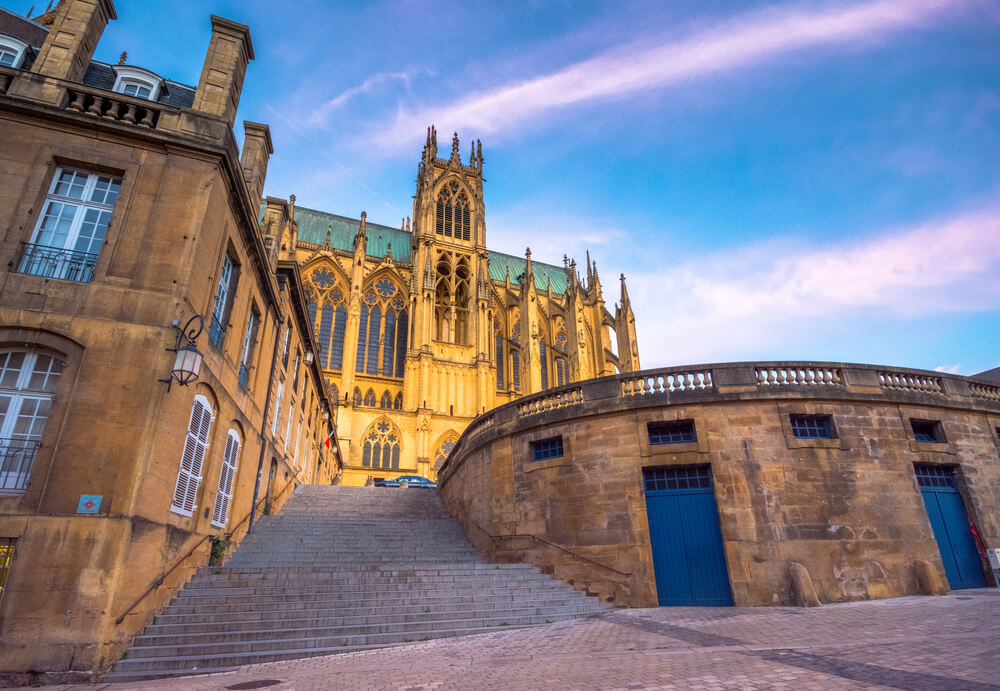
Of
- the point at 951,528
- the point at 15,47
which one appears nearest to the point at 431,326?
the point at 15,47

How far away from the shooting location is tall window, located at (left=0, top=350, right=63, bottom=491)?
6.91 metres

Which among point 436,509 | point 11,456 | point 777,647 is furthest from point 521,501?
point 11,456

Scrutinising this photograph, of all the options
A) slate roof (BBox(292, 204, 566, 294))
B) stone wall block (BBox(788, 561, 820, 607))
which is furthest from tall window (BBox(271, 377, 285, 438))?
slate roof (BBox(292, 204, 566, 294))

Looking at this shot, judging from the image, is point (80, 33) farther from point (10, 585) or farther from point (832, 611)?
point (832, 611)

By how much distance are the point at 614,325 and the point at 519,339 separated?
11.3 meters

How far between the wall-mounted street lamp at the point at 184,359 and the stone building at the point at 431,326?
84.9ft

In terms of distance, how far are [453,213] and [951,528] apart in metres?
39.0

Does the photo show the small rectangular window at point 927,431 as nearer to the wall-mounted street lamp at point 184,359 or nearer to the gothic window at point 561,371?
the wall-mounted street lamp at point 184,359

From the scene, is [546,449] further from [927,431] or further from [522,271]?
[522,271]

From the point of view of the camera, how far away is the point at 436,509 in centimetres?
1792

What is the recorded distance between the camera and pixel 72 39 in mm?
9594

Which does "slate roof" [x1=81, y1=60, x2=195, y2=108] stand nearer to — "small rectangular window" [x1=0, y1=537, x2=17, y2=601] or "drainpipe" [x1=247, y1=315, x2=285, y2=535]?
"drainpipe" [x1=247, y1=315, x2=285, y2=535]

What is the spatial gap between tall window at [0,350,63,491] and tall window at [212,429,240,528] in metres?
3.65

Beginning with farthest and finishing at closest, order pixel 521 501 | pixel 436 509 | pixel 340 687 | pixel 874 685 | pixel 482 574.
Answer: pixel 436 509
pixel 521 501
pixel 482 574
pixel 340 687
pixel 874 685
